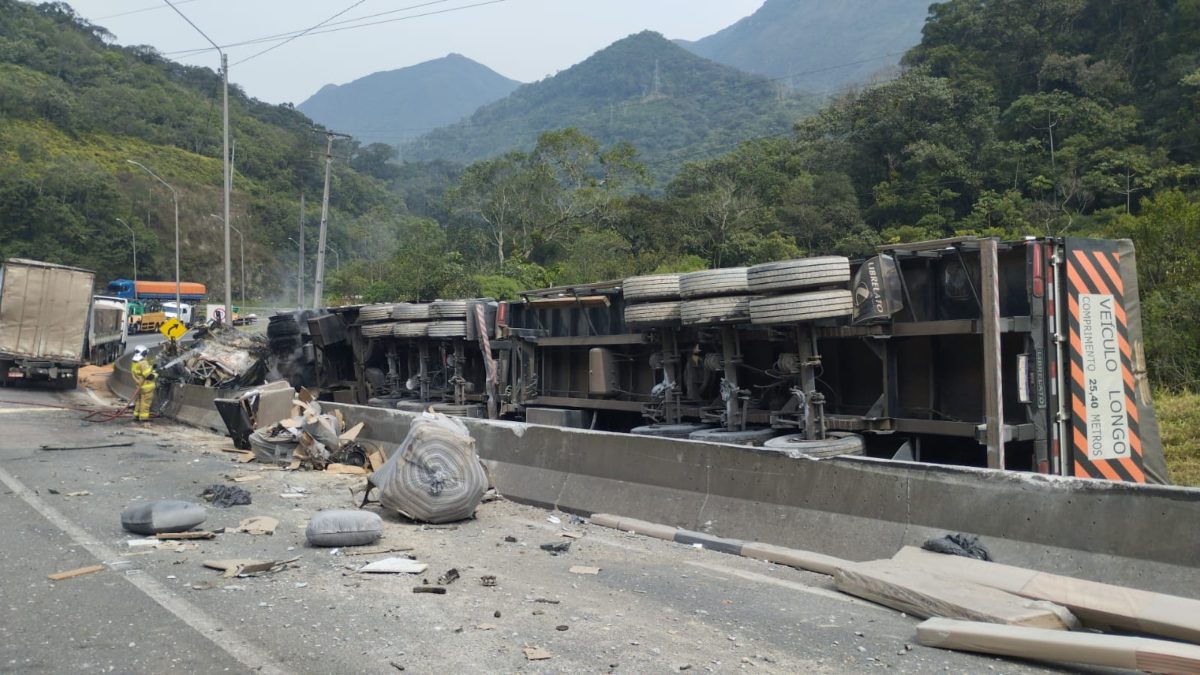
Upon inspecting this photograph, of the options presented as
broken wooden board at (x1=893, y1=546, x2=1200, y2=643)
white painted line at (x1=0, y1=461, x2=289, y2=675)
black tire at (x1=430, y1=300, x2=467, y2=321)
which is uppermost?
black tire at (x1=430, y1=300, x2=467, y2=321)

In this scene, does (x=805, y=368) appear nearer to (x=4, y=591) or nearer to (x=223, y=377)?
(x=4, y=591)

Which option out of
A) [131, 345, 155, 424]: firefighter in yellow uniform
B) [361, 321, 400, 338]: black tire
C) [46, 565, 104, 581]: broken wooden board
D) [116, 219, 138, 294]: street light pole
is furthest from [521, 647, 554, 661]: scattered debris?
[116, 219, 138, 294]: street light pole

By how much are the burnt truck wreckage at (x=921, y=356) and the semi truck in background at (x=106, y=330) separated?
90.1 feet

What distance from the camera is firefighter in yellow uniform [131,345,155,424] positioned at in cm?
1811

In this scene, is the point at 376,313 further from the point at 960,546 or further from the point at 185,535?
the point at 960,546

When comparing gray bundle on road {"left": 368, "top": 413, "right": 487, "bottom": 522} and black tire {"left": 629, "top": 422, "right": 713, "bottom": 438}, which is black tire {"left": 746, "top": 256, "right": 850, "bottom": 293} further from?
gray bundle on road {"left": 368, "top": 413, "right": 487, "bottom": 522}

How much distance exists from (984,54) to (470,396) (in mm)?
42386

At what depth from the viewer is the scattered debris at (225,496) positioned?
9.33m

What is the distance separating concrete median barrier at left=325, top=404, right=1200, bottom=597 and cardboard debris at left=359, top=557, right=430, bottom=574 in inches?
89.0

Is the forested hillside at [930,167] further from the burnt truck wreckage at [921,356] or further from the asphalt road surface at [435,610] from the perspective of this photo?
the asphalt road surface at [435,610]

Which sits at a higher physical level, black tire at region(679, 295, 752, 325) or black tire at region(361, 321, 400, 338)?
black tire at region(361, 321, 400, 338)

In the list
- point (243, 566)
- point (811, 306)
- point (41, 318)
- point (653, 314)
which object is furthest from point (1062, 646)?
point (41, 318)

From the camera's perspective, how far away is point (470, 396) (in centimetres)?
1552

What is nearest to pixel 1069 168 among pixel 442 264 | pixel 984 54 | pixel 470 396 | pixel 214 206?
pixel 984 54
